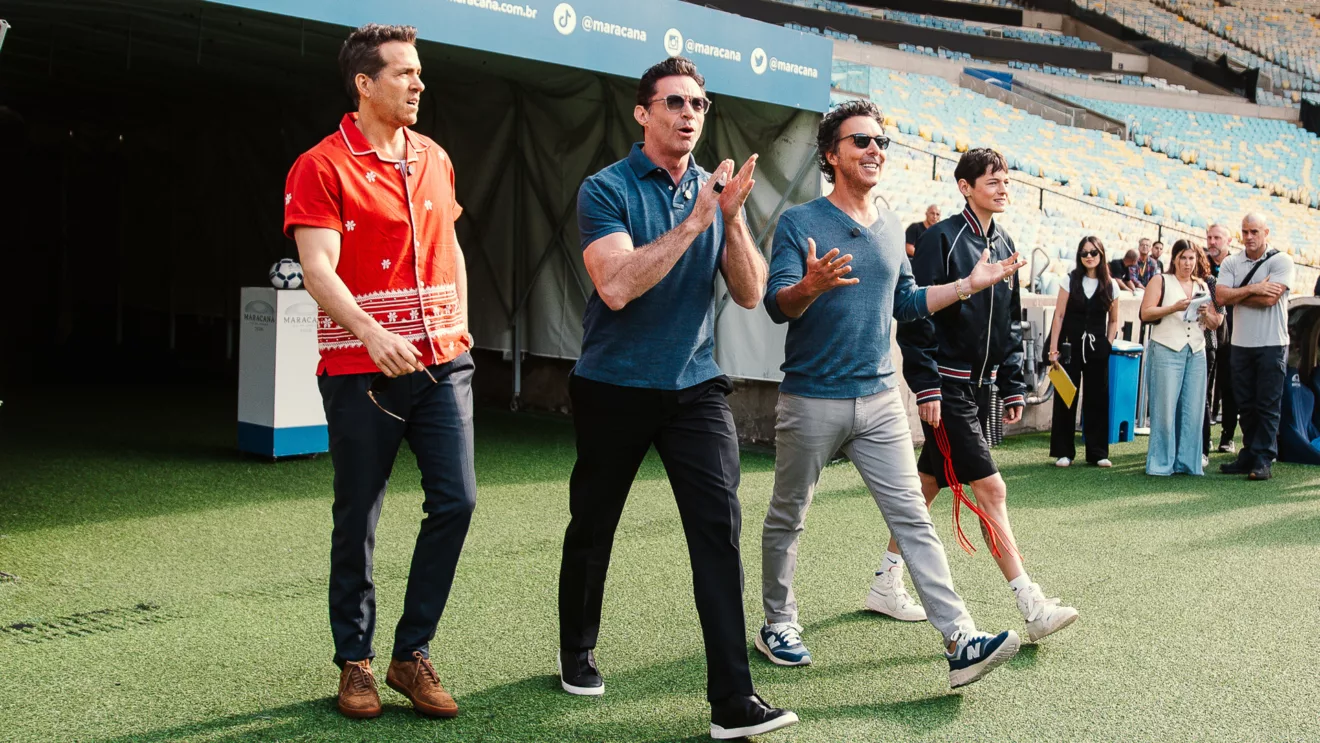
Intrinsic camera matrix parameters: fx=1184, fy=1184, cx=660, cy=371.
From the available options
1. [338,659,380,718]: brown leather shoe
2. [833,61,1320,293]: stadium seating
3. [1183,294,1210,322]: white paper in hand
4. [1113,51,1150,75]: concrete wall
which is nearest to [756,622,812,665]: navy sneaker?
[338,659,380,718]: brown leather shoe

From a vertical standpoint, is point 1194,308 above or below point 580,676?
above

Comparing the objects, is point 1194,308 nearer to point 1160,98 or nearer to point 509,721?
point 509,721

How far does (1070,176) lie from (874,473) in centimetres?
2318

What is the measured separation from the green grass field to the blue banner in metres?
2.90

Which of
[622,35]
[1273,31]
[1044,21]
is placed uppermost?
[1044,21]

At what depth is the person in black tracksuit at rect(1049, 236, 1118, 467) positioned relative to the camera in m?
9.75

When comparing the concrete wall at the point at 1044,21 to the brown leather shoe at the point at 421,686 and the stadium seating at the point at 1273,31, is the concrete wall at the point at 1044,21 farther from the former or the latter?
the brown leather shoe at the point at 421,686

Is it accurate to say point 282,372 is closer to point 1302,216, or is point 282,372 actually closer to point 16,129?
point 16,129

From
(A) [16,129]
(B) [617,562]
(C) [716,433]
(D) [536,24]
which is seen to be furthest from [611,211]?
(A) [16,129]

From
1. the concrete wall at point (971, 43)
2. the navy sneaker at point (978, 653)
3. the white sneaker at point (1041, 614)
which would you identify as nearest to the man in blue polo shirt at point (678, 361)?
the navy sneaker at point (978, 653)

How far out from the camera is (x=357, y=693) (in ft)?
11.9

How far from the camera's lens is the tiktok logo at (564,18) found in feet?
25.8

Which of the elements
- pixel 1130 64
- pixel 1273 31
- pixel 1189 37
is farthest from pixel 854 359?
pixel 1273 31

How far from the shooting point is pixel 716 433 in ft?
11.8
